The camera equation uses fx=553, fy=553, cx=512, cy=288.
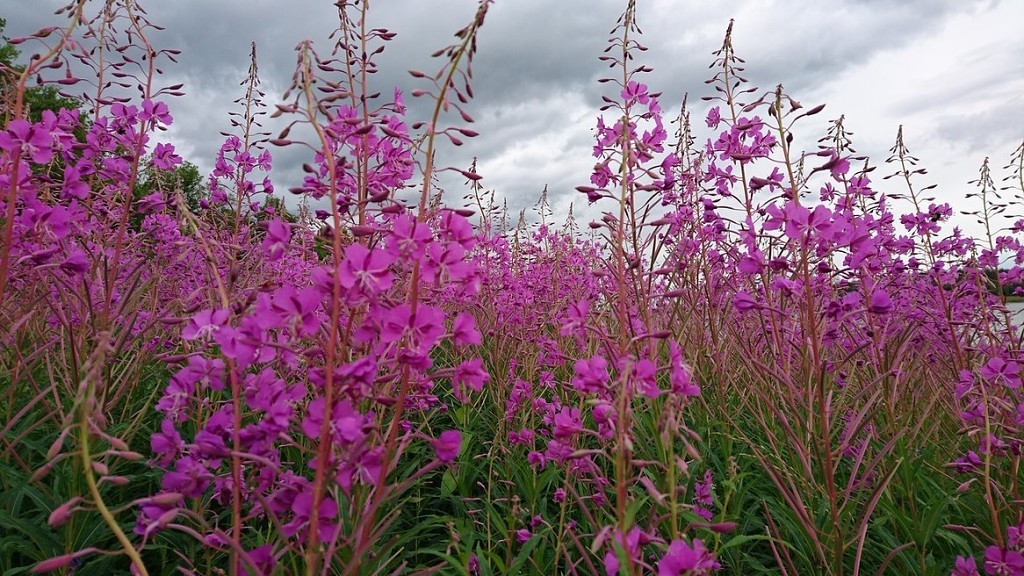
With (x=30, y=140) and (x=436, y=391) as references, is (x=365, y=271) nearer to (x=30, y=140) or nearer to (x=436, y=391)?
(x=30, y=140)

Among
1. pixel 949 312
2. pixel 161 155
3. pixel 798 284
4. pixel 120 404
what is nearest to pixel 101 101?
pixel 161 155

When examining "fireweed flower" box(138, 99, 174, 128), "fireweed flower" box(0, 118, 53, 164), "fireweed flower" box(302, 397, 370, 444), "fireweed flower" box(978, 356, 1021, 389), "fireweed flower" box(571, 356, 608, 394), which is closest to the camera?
"fireweed flower" box(302, 397, 370, 444)

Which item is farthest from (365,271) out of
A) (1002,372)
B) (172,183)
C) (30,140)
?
(1002,372)

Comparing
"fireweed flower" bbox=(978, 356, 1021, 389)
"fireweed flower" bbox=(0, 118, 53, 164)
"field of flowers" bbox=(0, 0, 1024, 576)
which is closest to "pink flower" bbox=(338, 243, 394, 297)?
"field of flowers" bbox=(0, 0, 1024, 576)

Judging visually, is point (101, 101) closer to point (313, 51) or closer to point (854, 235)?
point (313, 51)

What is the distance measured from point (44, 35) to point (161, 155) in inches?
62.3

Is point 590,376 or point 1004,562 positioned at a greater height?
point 590,376

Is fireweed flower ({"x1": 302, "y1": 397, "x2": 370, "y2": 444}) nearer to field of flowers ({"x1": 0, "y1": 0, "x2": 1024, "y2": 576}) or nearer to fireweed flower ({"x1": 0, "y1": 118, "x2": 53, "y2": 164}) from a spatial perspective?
field of flowers ({"x1": 0, "y1": 0, "x2": 1024, "y2": 576})

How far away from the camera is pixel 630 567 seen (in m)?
1.30

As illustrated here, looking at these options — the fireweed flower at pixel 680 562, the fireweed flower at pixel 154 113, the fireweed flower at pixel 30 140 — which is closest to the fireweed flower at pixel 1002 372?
the fireweed flower at pixel 680 562

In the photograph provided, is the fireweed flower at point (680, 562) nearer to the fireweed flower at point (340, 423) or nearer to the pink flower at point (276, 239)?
the fireweed flower at point (340, 423)

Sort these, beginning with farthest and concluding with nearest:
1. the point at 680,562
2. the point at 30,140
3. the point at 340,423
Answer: the point at 30,140, the point at 680,562, the point at 340,423

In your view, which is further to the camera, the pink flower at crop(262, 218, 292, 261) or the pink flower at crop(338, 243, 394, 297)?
the pink flower at crop(262, 218, 292, 261)

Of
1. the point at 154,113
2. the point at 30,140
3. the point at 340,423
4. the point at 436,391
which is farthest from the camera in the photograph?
the point at 436,391
